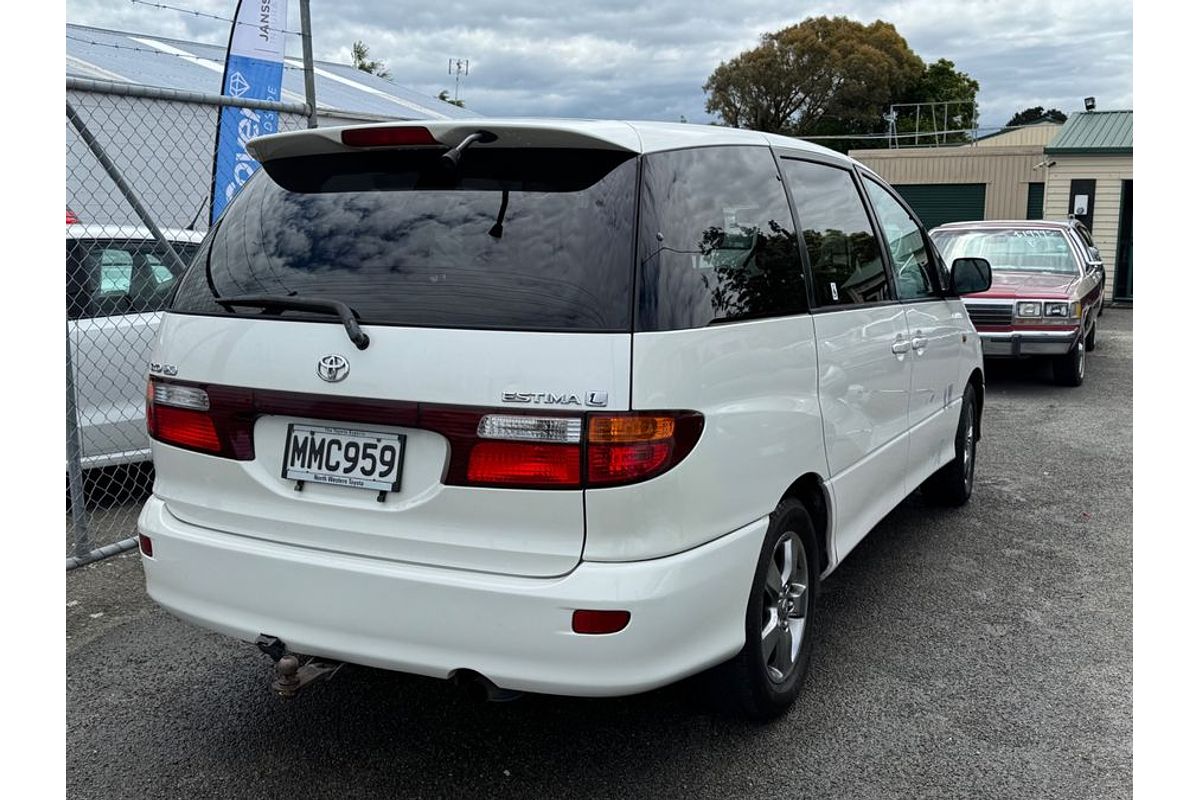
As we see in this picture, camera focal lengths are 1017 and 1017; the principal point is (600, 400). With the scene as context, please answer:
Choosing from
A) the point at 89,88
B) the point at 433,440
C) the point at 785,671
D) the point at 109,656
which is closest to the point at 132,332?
the point at 89,88

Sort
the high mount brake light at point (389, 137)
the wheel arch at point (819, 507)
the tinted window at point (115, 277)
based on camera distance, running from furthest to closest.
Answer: the tinted window at point (115, 277), the wheel arch at point (819, 507), the high mount brake light at point (389, 137)

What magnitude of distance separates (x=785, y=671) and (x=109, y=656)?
2559 millimetres

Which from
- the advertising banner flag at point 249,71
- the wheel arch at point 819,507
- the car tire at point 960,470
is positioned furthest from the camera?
the advertising banner flag at point 249,71

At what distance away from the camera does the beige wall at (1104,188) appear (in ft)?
69.3

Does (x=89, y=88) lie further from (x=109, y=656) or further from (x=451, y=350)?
(x=451, y=350)

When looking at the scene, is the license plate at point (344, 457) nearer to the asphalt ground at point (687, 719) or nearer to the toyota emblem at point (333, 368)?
the toyota emblem at point (333, 368)

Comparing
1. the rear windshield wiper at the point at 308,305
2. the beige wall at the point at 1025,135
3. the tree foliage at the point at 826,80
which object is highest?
the tree foliage at the point at 826,80

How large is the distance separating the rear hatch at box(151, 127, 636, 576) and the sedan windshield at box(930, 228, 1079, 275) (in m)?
9.79

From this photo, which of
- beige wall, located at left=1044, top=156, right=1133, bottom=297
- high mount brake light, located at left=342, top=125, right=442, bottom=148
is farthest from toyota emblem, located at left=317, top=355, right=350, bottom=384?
beige wall, located at left=1044, top=156, right=1133, bottom=297

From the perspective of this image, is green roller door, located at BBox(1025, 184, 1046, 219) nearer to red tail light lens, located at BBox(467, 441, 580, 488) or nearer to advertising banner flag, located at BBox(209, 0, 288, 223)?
advertising banner flag, located at BBox(209, 0, 288, 223)

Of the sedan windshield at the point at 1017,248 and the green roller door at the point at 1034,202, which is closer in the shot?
the sedan windshield at the point at 1017,248

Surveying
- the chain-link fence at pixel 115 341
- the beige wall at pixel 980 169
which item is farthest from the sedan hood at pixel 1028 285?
the beige wall at pixel 980 169

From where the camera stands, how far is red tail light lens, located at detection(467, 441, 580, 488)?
2479 mm

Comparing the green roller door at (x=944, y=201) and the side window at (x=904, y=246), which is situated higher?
the green roller door at (x=944, y=201)
